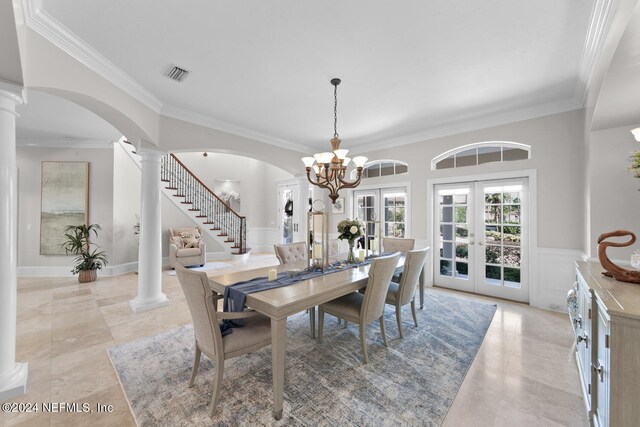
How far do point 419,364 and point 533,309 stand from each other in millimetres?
2497

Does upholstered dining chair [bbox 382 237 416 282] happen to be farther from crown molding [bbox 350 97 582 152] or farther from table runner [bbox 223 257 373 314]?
crown molding [bbox 350 97 582 152]

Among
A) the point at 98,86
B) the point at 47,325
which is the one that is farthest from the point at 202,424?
the point at 98,86

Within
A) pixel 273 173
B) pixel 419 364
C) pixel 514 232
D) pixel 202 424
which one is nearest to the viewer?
pixel 202 424

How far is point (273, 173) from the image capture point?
959 cm

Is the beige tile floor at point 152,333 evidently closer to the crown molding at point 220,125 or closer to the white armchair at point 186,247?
the white armchair at point 186,247

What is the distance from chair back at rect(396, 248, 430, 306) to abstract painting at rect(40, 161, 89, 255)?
21.0ft

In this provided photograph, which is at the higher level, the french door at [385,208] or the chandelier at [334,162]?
the chandelier at [334,162]

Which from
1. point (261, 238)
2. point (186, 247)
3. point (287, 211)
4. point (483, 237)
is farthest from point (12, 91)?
point (261, 238)

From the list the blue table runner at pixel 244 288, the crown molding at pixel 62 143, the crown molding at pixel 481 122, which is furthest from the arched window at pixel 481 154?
the crown molding at pixel 62 143

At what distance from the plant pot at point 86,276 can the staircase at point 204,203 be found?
285cm

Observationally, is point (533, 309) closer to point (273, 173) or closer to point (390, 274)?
point (390, 274)

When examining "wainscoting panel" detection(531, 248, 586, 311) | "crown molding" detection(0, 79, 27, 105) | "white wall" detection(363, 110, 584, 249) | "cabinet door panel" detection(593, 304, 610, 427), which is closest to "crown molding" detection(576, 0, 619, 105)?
"white wall" detection(363, 110, 584, 249)

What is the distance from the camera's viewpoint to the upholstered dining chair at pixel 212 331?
1711mm

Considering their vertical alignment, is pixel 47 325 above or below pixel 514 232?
below
